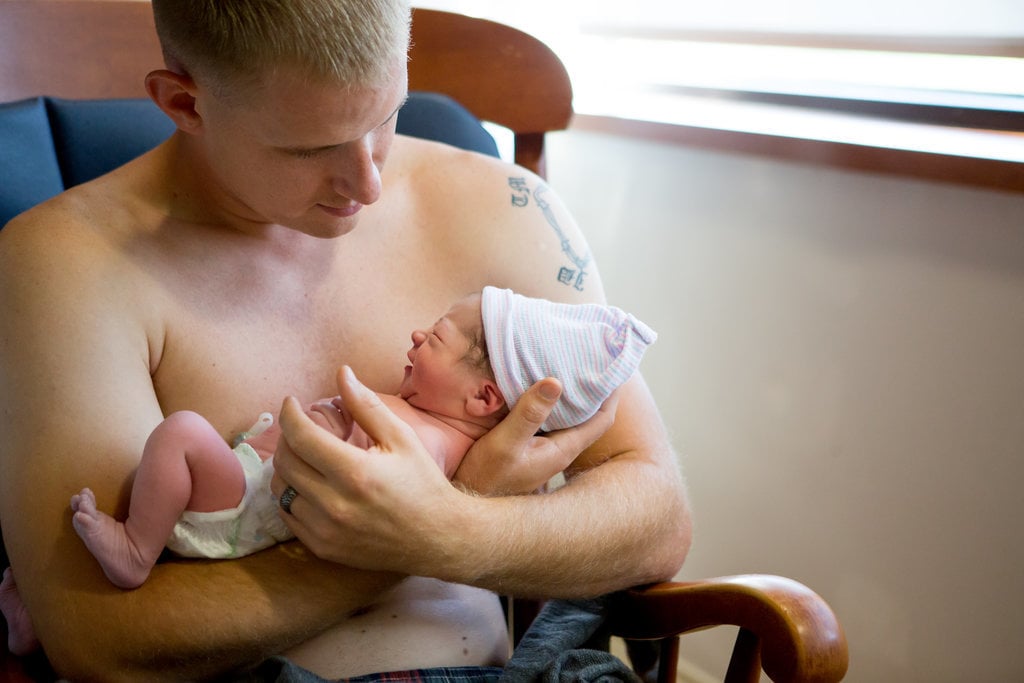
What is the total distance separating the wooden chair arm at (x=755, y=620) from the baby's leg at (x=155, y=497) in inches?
24.1

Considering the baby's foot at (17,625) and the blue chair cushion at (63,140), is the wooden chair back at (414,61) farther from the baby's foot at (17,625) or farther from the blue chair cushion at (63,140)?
the baby's foot at (17,625)

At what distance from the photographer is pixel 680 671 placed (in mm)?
2252

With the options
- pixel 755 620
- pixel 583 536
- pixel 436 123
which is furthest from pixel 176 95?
pixel 755 620

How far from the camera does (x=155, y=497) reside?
100cm

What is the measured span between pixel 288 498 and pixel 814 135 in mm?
1248

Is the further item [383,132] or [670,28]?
[670,28]

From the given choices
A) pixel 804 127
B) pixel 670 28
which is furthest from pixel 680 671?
pixel 670 28

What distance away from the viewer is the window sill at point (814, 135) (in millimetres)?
1543

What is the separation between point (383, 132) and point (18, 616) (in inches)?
28.7

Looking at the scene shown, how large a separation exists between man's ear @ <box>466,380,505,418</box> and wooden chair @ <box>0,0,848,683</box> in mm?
359

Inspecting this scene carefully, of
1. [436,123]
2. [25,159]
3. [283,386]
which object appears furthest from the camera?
[436,123]

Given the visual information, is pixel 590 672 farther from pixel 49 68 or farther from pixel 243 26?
pixel 49 68

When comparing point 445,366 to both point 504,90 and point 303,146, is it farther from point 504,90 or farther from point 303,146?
point 504,90

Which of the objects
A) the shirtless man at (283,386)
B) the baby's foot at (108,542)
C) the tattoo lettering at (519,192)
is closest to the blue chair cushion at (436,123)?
the tattoo lettering at (519,192)
